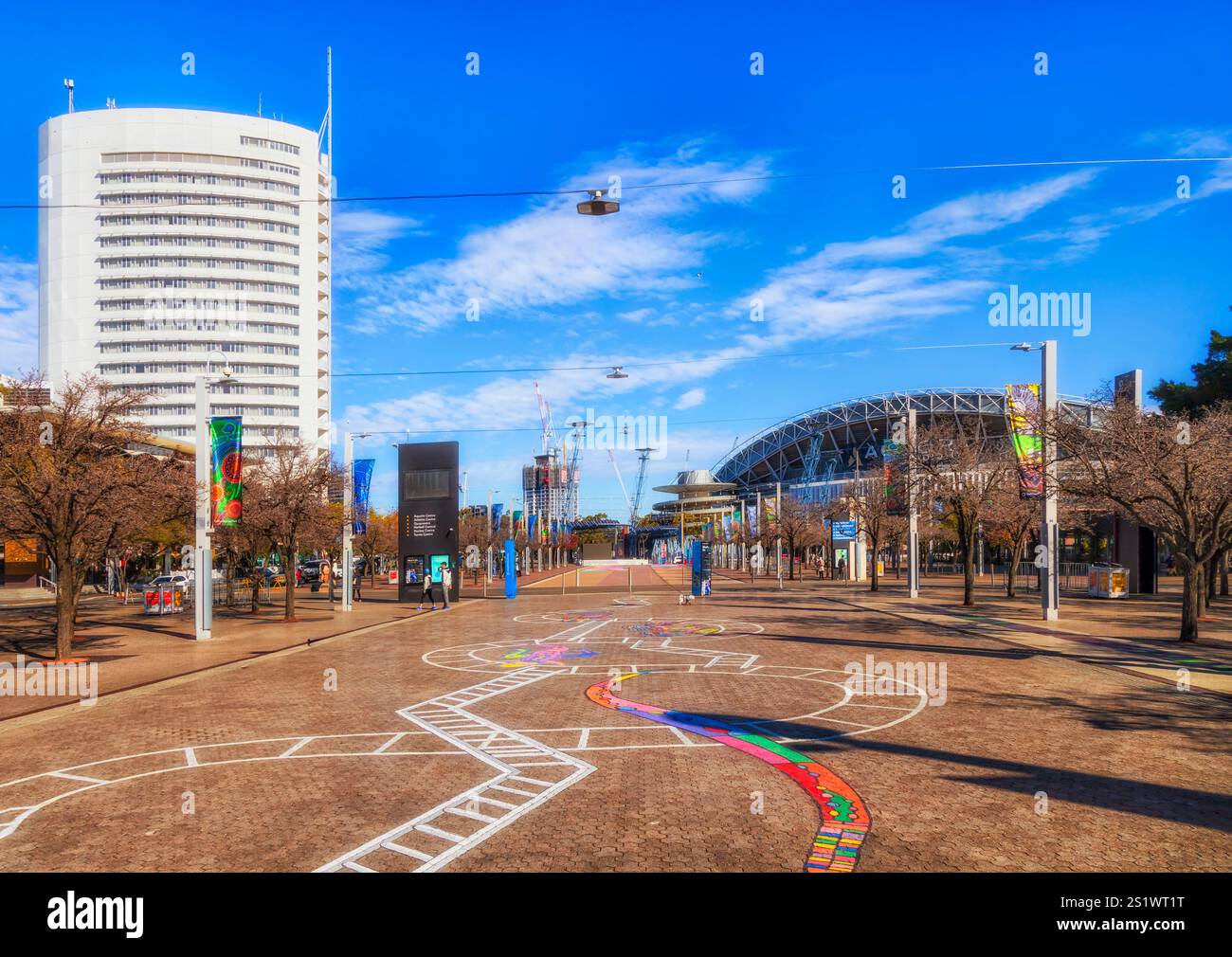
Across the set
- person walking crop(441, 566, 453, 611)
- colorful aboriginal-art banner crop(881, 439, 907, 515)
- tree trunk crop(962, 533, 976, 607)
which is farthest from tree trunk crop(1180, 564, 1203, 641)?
person walking crop(441, 566, 453, 611)

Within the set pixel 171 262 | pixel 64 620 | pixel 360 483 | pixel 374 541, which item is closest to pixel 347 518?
pixel 360 483

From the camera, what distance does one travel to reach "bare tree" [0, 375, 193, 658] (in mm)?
19422

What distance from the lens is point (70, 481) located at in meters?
19.4

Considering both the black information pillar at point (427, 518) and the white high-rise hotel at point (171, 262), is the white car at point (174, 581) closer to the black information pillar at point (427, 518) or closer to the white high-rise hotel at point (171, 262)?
the black information pillar at point (427, 518)

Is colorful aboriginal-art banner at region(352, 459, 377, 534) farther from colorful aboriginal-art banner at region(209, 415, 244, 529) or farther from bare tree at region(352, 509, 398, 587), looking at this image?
bare tree at region(352, 509, 398, 587)

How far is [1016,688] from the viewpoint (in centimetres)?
1509

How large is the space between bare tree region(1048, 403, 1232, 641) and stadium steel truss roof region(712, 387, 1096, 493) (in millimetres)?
77929

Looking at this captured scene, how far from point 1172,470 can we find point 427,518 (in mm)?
32640

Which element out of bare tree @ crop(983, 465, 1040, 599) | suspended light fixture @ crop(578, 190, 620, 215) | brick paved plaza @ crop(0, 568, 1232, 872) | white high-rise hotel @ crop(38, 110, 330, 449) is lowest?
brick paved plaza @ crop(0, 568, 1232, 872)

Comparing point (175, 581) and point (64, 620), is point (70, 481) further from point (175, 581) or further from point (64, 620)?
point (175, 581)

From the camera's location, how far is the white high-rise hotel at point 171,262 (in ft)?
357
